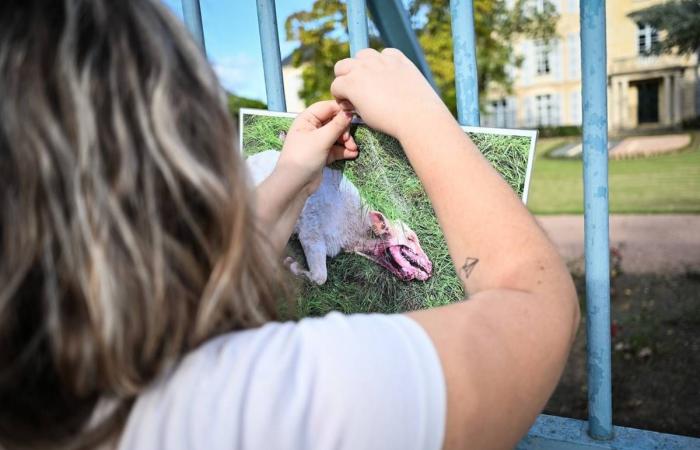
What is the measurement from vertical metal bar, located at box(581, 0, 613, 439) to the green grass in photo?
0.09 meters

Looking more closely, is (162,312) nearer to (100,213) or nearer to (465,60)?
(100,213)

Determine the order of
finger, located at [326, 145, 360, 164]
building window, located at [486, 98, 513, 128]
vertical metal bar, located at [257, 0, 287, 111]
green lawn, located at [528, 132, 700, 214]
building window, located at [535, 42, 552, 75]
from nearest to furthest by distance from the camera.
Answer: finger, located at [326, 145, 360, 164], vertical metal bar, located at [257, 0, 287, 111], green lawn, located at [528, 132, 700, 214], building window, located at [535, 42, 552, 75], building window, located at [486, 98, 513, 128]

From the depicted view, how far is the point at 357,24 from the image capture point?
86cm

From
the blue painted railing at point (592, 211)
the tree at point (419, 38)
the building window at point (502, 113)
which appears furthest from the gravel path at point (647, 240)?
the building window at point (502, 113)

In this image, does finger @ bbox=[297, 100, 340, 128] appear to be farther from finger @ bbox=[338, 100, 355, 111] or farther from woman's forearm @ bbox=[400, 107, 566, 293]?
woman's forearm @ bbox=[400, 107, 566, 293]

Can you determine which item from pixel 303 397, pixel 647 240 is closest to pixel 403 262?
pixel 303 397

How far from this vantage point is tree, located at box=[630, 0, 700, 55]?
8766mm

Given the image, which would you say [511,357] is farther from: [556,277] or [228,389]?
[228,389]

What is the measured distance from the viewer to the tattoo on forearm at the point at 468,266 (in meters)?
0.61

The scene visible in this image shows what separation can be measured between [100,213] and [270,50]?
2.06 ft

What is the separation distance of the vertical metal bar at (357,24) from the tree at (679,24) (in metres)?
9.43

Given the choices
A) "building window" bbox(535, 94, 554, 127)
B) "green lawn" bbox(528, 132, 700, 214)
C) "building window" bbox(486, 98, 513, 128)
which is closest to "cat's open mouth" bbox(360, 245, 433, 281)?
"green lawn" bbox(528, 132, 700, 214)

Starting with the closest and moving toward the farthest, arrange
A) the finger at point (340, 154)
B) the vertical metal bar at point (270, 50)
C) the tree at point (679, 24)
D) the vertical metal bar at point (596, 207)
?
1. the vertical metal bar at point (596, 207)
2. the finger at point (340, 154)
3. the vertical metal bar at point (270, 50)
4. the tree at point (679, 24)

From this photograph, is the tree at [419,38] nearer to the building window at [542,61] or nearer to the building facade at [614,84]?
Result: the building facade at [614,84]
